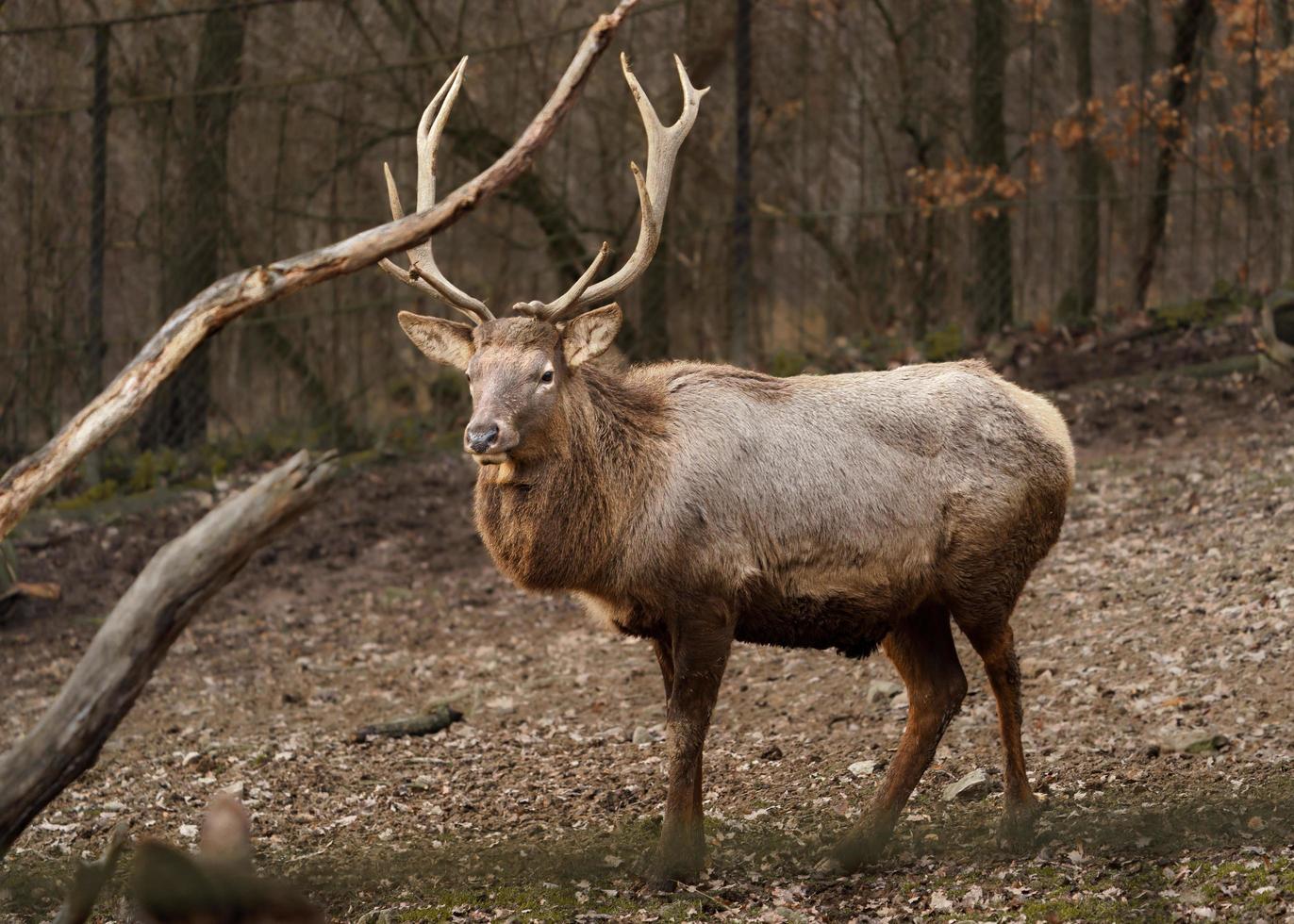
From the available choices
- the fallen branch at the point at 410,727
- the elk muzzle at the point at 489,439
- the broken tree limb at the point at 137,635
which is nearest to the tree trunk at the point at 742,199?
the fallen branch at the point at 410,727

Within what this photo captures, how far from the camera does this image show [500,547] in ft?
18.3

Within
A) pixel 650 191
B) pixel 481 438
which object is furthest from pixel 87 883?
pixel 650 191

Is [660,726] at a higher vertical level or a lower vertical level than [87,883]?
lower

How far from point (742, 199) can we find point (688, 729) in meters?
6.58

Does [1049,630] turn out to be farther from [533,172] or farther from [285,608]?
[533,172]

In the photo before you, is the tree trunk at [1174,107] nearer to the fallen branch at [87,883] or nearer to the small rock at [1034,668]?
the small rock at [1034,668]

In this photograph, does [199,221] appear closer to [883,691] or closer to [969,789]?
[883,691]

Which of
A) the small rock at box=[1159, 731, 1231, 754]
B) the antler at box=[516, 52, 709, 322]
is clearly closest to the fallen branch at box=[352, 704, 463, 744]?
the antler at box=[516, 52, 709, 322]

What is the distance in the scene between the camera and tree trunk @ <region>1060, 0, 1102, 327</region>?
12062mm

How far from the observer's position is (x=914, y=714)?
584cm

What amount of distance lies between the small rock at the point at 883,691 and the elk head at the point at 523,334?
2.40 m

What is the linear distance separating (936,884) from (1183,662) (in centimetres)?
230

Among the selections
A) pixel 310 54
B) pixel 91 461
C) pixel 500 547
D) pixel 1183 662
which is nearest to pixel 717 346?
pixel 310 54

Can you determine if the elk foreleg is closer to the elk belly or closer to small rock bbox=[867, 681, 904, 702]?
the elk belly
